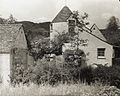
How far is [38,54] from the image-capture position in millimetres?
36406

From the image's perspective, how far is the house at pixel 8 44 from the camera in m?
29.5

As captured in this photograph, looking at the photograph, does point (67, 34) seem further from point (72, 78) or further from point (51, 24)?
point (72, 78)

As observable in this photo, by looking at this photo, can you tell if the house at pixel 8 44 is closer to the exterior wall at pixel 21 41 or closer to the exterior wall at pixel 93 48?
the exterior wall at pixel 21 41

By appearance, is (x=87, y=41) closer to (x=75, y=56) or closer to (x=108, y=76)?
(x=75, y=56)

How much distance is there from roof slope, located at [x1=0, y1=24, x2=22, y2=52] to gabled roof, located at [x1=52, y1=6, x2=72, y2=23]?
46.1ft

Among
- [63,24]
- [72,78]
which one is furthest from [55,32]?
[72,78]

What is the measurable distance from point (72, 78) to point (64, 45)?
56.1 feet

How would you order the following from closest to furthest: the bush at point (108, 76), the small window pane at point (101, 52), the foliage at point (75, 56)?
the bush at point (108, 76), the foliage at point (75, 56), the small window pane at point (101, 52)

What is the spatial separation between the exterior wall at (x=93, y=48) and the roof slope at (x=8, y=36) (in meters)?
11.8

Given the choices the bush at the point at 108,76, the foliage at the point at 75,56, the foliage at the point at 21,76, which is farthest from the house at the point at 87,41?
the bush at the point at 108,76

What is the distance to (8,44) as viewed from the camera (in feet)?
101

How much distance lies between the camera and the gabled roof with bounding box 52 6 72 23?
46.0 meters

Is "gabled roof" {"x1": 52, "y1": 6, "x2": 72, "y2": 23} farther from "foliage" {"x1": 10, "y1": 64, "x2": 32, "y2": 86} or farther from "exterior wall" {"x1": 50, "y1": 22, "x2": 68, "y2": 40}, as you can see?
"foliage" {"x1": 10, "y1": 64, "x2": 32, "y2": 86}

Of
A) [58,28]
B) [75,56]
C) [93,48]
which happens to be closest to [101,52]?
[93,48]
